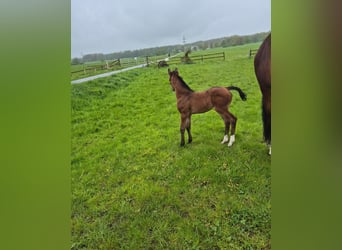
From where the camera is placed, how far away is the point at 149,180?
1.67 metres

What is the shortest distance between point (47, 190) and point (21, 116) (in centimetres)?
39

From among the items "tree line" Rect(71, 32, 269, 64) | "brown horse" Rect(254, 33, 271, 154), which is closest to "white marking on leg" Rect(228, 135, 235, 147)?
"brown horse" Rect(254, 33, 271, 154)

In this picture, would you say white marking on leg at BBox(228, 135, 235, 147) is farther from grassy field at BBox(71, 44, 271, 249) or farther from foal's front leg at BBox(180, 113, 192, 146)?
foal's front leg at BBox(180, 113, 192, 146)

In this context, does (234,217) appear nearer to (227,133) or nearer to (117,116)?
(227,133)

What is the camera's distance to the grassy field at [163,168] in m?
1.55

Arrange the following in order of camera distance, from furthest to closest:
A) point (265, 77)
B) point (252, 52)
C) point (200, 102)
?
1. point (200, 102)
2. point (252, 52)
3. point (265, 77)

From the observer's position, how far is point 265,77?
147 cm

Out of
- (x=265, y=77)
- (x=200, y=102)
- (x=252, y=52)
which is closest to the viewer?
(x=265, y=77)

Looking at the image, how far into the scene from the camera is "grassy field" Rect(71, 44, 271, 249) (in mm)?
1547

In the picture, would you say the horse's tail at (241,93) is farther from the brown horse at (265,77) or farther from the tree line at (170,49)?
the tree line at (170,49)

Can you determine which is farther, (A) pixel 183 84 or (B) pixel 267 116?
(A) pixel 183 84

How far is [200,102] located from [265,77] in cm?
38

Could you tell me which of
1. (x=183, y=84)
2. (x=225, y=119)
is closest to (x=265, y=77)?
(x=225, y=119)

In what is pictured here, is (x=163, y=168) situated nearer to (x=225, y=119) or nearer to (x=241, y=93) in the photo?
(x=225, y=119)
